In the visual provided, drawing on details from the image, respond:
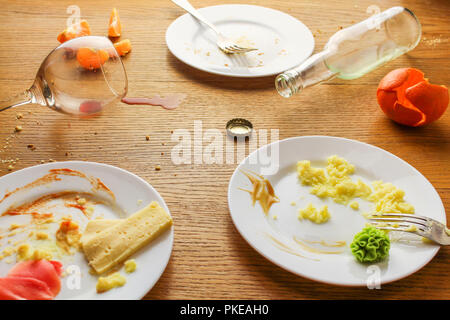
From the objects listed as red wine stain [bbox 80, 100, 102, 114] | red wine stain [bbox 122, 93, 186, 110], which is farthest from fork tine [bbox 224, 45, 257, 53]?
red wine stain [bbox 80, 100, 102, 114]

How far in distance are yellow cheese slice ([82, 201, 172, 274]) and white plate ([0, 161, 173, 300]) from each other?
0.01m

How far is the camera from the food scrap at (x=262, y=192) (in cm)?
78

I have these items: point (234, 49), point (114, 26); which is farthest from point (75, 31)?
point (234, 49)

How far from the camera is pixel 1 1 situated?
1.39 m

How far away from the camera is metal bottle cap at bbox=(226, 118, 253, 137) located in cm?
95

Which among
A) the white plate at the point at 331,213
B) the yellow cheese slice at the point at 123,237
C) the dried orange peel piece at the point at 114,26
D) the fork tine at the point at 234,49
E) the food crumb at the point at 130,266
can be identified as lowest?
the white plate at the point at 331,213

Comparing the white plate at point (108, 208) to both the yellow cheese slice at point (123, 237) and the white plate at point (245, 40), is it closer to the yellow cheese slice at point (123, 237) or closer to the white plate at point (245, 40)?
the yellow cheese slice at point (123, 237)

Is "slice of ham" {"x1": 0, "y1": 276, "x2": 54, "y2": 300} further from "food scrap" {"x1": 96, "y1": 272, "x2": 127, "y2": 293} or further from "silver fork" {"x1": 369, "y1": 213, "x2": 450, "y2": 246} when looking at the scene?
"silver fork" {"x1": 369, "y1": 213, "x2": 450, "y2": 246}

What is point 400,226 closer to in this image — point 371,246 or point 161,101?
point 371,246

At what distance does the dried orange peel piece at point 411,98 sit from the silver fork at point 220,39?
411 mm

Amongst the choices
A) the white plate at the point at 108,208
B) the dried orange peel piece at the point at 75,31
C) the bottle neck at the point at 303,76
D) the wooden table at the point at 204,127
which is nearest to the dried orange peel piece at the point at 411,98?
the wooden table at the point at 204,127

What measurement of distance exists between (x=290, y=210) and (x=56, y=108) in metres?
0.54
